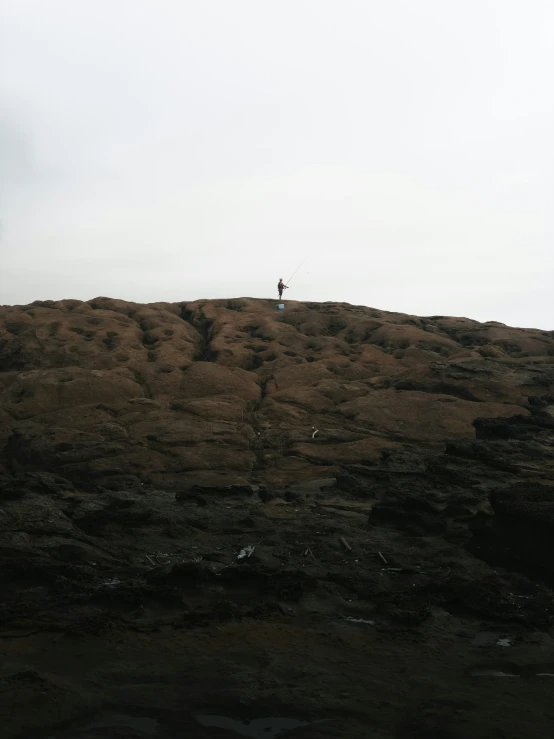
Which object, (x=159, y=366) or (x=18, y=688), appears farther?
(x=159, y=366)

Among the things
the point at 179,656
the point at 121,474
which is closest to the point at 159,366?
the point at 121,474

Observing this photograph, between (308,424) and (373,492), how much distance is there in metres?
4.35

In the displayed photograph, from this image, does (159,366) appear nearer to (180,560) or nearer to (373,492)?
(373,492)

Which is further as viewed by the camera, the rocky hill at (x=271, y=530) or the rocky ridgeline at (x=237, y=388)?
the rocky ridgeline at (x=237, y=388)

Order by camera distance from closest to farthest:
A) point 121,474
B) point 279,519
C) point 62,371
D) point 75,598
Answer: point 75,598 < point 279,519 < point 121,474 < point 62,371

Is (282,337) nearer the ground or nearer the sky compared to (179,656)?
nearer the sky

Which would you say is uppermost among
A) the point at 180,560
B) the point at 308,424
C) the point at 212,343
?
the point at 212,343

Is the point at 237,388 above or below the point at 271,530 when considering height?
above

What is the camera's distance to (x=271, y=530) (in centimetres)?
1066

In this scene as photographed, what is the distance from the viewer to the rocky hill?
526 cm

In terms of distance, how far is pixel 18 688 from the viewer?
5.09 metres

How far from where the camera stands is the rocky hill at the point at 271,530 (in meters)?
5.26

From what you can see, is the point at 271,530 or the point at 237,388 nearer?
the point at 271,530

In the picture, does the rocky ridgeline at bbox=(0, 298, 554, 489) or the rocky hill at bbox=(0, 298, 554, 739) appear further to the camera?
the rocky ridgeline at bbox=(0, 298, 554, 489)
